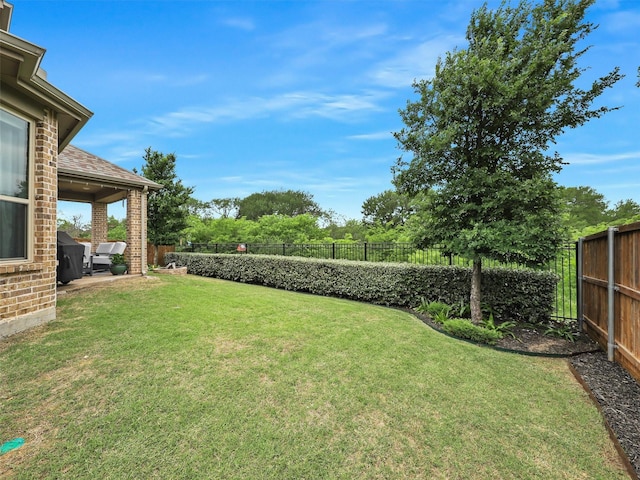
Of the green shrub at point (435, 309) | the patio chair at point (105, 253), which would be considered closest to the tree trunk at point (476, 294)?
the green shrub at point (435, 309)

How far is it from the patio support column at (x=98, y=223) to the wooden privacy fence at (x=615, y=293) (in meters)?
15.3

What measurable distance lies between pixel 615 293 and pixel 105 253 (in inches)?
545

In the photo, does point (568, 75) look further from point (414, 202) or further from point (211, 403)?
point (211, 403)

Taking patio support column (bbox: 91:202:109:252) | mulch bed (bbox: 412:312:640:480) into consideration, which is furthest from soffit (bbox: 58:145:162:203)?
mulch bed (bbox: 412:312:640:480)

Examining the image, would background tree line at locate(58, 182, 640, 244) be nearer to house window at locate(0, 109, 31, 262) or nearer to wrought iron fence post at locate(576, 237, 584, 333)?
wrought iron fence post at locate(576, 237, 584, 333)

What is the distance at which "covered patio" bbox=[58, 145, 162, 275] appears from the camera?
23.8 feet

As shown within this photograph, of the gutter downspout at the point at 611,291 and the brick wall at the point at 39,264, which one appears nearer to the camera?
the brick wall at the point at 39,264

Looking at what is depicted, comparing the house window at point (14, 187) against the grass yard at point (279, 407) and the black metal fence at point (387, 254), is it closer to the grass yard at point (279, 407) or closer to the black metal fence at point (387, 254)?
the grass yard at point (279, 407)

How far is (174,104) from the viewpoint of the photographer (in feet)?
38.2

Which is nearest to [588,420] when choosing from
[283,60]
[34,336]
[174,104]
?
[34,336]

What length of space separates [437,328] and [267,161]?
20030 millimetres

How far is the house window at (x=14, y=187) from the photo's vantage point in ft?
11.9

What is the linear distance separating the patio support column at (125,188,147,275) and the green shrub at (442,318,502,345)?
8.54 metres

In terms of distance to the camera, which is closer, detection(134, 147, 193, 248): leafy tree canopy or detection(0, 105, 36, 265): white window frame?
detection(0, 105, 36, 265): white window frame
